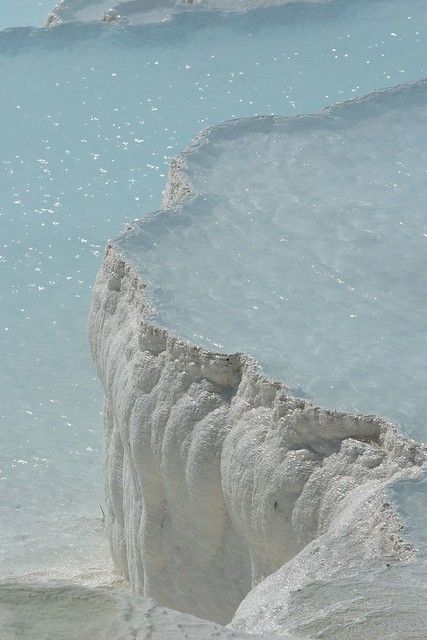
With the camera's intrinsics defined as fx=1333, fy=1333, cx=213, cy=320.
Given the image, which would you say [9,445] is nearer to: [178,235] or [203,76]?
[178,235]

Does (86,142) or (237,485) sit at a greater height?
(237,485)

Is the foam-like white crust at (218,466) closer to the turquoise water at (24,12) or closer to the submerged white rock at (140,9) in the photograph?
the submerged white rock at (140,9)

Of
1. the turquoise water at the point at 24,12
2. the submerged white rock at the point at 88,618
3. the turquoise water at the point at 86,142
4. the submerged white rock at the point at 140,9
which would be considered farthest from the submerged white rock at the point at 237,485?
the turquoise water at the point at 24,12

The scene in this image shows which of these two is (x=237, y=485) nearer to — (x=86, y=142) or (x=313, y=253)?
(x=313, y=253)

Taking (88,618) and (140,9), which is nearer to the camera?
(88,618)

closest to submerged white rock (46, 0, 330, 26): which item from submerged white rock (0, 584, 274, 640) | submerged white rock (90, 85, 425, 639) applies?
submerged white rock (90, 85, 425, 639)

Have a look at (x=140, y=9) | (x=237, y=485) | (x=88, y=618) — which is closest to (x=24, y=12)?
(x=140, y=9)

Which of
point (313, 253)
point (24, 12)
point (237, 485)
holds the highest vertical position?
point (313, 253)

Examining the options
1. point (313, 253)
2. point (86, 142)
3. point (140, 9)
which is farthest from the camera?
point (140, 9)
